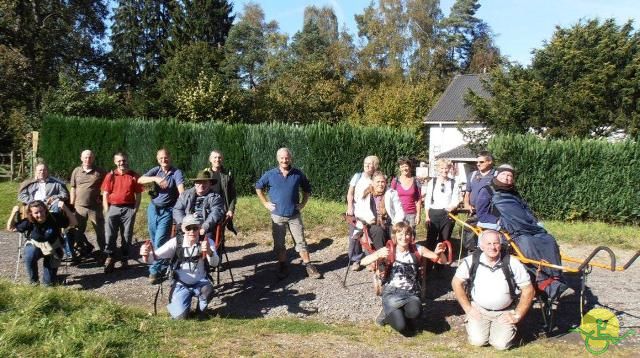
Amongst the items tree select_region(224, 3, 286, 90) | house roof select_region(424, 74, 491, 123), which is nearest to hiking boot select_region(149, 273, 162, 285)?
house roof select_region(424, 74, 491, 123)

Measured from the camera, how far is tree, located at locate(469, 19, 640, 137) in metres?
15.3

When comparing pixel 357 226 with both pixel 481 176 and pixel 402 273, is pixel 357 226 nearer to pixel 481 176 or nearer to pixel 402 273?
pixel 402 273

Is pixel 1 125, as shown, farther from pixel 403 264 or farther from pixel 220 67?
pixel 403 264

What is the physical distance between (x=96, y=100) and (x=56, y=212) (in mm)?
20613

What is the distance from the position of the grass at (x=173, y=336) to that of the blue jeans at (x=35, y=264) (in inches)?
44.7

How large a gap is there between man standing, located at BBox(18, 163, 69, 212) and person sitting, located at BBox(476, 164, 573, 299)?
20.0 ft

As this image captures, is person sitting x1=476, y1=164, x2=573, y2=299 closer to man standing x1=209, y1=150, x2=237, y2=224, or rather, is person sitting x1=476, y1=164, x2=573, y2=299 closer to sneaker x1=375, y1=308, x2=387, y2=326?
sneaker x1=375, y1=308, x2=387, y2=326

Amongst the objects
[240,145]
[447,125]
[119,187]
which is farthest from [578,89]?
[447,125]

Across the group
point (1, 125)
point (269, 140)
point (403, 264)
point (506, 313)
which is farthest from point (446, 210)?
point (1, 125)

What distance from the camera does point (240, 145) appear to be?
609 inches

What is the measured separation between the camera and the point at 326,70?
35156 mm

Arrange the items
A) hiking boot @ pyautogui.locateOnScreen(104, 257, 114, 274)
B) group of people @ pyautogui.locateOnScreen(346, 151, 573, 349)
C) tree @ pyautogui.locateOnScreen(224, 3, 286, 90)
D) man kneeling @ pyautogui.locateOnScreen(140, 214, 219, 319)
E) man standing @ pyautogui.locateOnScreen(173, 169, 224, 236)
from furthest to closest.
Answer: tree @ pyautogui.locateOnScreen(224, 3, 286, 90) → hiking boot @ pyautogui.locateOnScreen(104, 257, 114, 274) → man standing @ pyautogui.locateOnScreen(173, 169, 224, 236) → man kneeling @ pyautogui.locateOnScreen(140, 214, 219, 319) → group of people @ pyautogui.locateOnScreen(346, 151, 573, 349)

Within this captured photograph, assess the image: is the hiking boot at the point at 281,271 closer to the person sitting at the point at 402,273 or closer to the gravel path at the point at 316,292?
the gravel path at the point at 316,292

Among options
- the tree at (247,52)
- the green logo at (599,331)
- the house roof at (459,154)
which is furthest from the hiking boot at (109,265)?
the tree at (247,52)
